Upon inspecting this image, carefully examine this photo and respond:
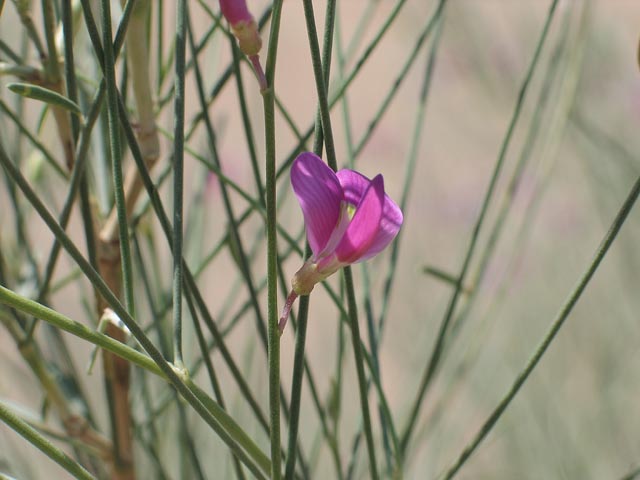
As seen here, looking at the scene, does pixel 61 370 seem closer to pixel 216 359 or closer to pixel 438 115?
pixel 216 359

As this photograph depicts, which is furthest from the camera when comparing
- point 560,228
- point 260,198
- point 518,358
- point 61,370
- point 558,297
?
point 560,228

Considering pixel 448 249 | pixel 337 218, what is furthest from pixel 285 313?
pixel 448 249

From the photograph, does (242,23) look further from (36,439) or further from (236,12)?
(36,439)

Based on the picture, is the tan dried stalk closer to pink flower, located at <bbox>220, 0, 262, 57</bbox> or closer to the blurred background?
the blurred background

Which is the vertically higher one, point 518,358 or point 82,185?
point 82,185

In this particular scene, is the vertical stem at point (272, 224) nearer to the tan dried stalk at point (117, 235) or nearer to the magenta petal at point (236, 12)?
the magenta petal at point (236, 12)

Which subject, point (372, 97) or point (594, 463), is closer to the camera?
point (594, 463)

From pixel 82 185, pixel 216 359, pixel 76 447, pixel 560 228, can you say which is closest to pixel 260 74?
pixel 82 185

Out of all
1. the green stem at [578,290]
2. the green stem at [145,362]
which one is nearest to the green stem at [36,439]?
the green stem at [145,362]
